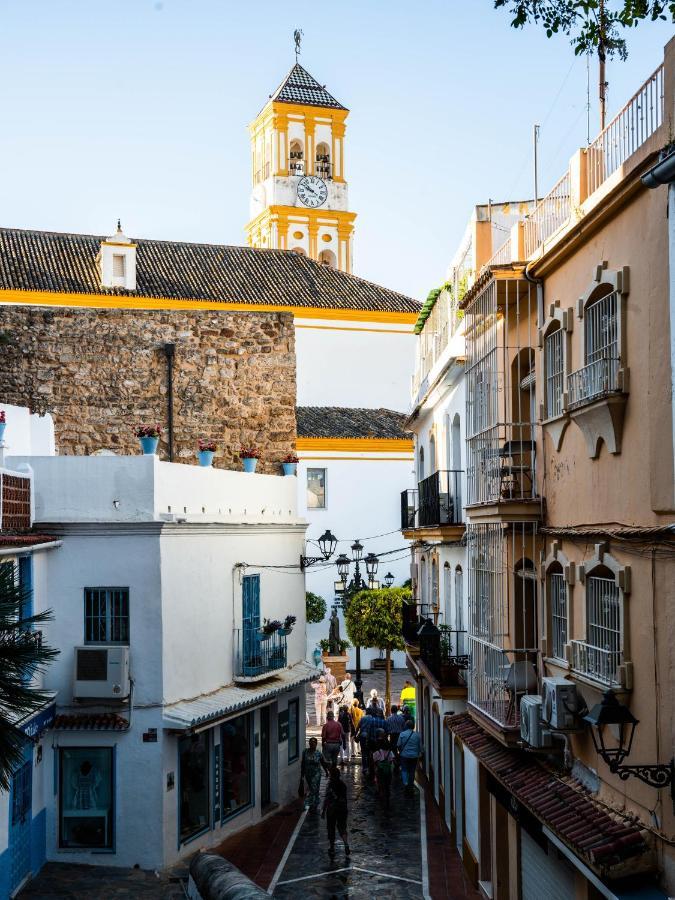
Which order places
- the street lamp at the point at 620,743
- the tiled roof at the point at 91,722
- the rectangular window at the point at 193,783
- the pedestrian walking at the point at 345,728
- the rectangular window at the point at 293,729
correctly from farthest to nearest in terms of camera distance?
1. the pedestrian walking at the point at 345,728
2. the rectangular window at the point at 293,729
3. the rectangular window at the point at 193,783
4. the tiled roof at the point at 91,722
5. the street lamp at the point at 620,743

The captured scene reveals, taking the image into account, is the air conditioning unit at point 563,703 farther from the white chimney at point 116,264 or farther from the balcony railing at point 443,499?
the white chimney at point 116,264

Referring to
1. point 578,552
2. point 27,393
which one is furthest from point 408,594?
point 578,552

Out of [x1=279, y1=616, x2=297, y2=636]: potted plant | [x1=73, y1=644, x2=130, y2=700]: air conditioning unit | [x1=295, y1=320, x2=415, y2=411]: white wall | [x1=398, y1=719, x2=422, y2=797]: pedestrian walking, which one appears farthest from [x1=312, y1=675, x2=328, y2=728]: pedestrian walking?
[x1=295, y1=320, x2=415, y2=411]: white wall

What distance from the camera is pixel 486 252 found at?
51.3 feet

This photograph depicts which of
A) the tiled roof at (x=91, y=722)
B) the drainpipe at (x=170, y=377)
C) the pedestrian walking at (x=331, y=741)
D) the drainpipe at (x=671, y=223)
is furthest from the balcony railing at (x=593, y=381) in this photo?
the drainpipe at (x=170, y=377)

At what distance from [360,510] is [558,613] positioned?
28782 mm

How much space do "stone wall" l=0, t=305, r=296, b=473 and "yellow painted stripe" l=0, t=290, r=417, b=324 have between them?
1102 cm

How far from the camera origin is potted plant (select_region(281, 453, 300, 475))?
22714 millimetres

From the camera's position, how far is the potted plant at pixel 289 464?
894 inches

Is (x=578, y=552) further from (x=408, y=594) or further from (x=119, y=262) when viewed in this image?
(x=119, y=262)

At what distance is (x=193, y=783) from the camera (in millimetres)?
16453

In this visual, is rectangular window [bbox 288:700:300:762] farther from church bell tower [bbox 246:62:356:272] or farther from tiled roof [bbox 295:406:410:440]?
church bell tower [bbox 246:62:356:272]

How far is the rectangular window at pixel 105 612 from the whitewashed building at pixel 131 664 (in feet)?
0.04

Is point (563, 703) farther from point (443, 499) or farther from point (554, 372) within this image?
point (443, 499)
